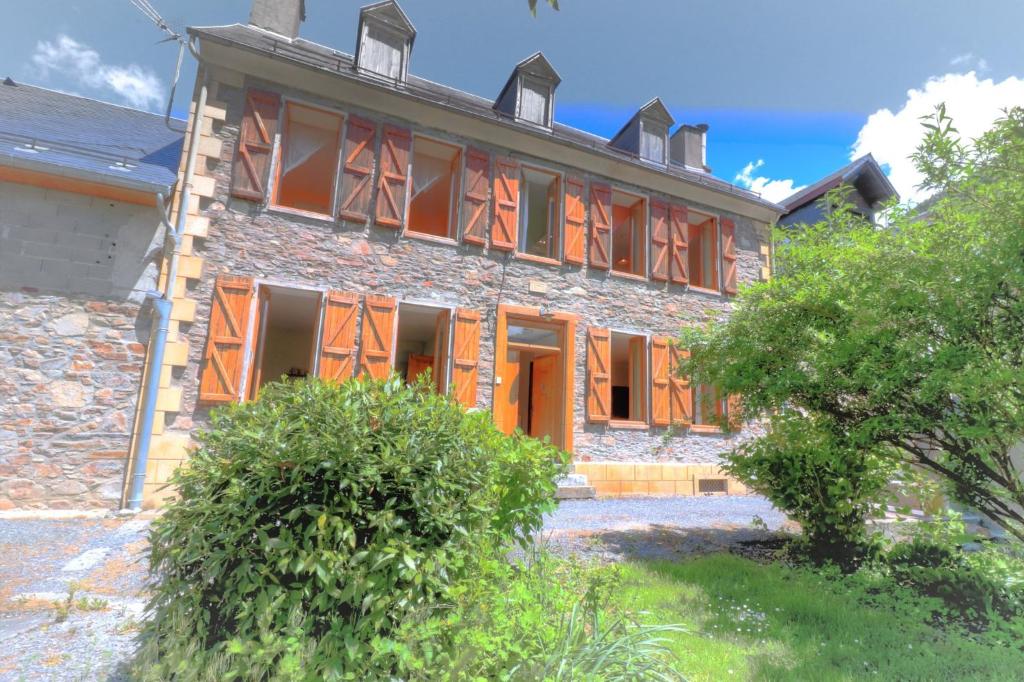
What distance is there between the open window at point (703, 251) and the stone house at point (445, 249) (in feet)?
0.19

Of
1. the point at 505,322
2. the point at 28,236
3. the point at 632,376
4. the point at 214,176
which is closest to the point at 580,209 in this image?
the point at 505,322

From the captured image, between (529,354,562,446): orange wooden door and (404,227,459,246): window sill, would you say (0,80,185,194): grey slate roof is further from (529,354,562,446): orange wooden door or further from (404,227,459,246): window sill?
(529,354,562,446): orange wooden door

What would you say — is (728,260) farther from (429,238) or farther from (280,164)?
(280,164)

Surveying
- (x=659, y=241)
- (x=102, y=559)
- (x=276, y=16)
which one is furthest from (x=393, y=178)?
(x=102, y=559)

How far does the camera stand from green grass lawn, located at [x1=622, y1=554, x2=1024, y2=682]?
8.00 ft

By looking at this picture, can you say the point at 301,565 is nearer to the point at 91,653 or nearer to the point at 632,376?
the point at 91,653

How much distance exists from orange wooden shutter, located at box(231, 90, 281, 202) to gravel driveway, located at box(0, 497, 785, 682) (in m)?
4.15

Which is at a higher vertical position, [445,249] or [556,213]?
[556,213]

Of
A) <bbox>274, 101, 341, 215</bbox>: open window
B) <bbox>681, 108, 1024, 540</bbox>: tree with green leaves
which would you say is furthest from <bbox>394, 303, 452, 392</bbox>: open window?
<bbox>681, 108, 1024, 540</bbox>: tree with green leaves

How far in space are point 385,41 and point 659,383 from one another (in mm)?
7284

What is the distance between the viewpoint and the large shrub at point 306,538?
65.5 inches

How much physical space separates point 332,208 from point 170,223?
6.51 feet

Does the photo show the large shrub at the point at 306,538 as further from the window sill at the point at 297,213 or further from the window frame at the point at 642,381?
the window frame at the point at 642,381

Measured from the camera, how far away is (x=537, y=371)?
354 inches
